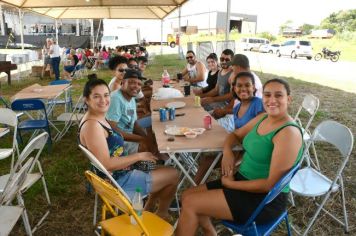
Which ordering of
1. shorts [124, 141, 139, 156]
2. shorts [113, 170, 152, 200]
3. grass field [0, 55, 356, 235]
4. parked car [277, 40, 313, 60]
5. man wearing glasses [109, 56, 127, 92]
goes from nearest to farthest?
1. shorts [113, 170, 152, 200]
2. grass field [0, 55, 356, 235]
3. shorts [124, 141, 139, 156]
4. man wearing glasses [109, 56, 127, 92]
5. parked car [277, 40, 313, 60]

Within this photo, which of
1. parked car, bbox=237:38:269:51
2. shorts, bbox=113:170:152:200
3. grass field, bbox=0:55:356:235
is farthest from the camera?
parked car, bbox=237:38:269:51

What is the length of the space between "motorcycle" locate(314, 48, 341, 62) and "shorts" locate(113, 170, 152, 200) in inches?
789

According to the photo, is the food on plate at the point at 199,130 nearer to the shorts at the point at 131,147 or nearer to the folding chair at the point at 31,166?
the shorts at the point at 131,147

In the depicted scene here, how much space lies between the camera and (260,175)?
7.06 ft

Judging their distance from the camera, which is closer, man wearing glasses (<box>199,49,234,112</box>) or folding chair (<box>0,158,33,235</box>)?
folding chair (<box>0,158,33,235</box>)

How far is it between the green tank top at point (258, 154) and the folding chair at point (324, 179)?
493 millimetres

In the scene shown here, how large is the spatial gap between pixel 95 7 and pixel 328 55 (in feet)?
47.3

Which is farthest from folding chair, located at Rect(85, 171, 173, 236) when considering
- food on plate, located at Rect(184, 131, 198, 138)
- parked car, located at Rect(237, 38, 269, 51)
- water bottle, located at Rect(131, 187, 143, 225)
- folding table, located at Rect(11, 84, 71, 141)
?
parked car, located at Rect(237, 38, 269, 51)

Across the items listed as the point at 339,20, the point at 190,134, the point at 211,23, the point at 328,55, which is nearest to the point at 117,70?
the point at 190,134

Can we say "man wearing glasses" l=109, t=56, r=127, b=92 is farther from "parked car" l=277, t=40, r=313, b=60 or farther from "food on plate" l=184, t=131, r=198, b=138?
"parked car" l=277, t=40, r=313, b=60

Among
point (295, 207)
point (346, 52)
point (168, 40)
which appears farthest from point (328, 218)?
point (168, 40)

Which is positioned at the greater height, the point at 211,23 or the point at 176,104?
the point at 211,23

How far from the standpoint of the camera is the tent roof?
12288mm

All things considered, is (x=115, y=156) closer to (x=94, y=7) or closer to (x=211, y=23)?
(x=94, y=7)
